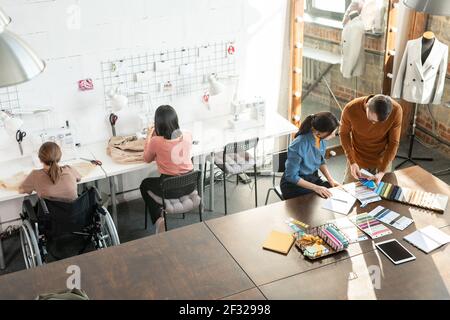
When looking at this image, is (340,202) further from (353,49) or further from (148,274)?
(353,49)

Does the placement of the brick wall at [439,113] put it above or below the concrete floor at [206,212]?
above

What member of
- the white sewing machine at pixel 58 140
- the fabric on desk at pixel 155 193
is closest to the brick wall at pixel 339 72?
the fabric on desk at pixel 155 193

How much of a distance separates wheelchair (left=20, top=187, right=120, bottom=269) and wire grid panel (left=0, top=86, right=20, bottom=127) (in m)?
0.80

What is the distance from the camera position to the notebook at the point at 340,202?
11.3ft

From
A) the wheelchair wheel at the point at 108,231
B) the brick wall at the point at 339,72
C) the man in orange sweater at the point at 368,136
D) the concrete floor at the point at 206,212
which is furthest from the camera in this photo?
the brick wall at the point at 339,72

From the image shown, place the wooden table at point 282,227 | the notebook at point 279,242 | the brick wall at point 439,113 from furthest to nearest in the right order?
the brick wall at point 439,113, the notebook at point 279,242, the wooden table at point 282,227

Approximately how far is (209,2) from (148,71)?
0.75 metres

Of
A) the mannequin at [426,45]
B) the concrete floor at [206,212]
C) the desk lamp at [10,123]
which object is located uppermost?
the mannequin at [426,45]

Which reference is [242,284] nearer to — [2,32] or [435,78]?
[2,32]

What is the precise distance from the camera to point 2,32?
2.00m

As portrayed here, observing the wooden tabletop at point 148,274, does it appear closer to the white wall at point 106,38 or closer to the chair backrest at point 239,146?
the chair backrest at point 239,146

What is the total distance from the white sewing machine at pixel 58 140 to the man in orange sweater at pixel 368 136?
202 cm

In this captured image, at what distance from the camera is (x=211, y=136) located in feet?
15.2

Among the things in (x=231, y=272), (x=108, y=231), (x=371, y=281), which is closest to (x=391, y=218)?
(x=371, y=281)
